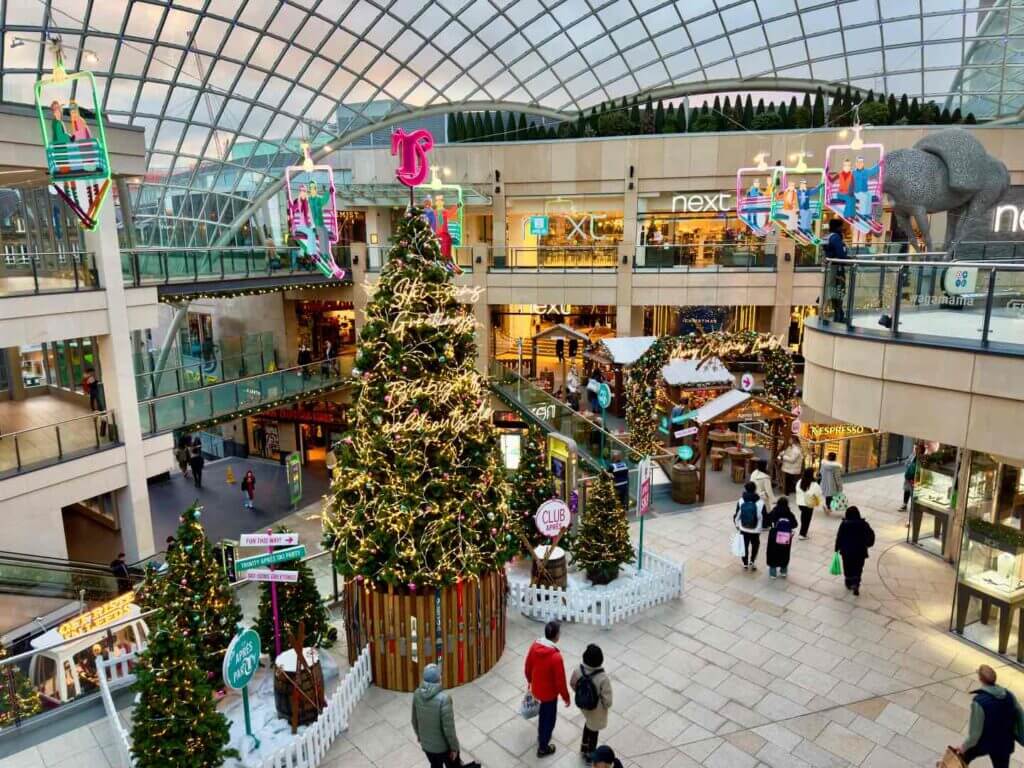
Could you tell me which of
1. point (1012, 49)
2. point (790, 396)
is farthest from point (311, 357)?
point (1012, 49)

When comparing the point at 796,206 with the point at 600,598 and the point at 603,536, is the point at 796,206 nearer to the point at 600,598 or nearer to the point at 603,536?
the point at 603,536

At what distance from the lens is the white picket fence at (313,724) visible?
24.6 feet

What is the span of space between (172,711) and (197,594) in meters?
1.94

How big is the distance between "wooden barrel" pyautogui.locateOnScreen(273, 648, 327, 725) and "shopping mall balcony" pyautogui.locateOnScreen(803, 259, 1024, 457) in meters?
7.96

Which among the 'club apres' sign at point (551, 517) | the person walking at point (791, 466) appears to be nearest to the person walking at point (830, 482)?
the person walking at point (791, 466)

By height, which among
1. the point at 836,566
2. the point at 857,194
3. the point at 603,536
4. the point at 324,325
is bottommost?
the point at 836,566

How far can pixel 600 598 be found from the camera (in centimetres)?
1079

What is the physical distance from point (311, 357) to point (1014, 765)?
28204mm

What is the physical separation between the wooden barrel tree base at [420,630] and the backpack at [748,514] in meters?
5.38

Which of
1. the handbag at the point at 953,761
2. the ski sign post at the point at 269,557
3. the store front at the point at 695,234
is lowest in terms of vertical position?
the handbag at the point at 953,761

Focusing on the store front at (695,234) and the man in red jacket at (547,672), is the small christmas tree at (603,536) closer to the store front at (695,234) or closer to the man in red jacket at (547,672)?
the man in red jacket at (547,672)

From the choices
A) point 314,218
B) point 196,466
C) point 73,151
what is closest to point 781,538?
point 314,218

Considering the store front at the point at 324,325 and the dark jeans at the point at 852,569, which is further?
the store front at the point at 324,325

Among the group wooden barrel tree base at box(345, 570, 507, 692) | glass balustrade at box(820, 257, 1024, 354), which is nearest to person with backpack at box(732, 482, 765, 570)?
glass balustrade at box(820, 257, 1024, 354)
